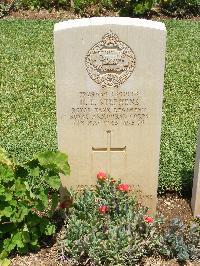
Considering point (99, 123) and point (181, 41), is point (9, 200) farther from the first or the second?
point (181, 41)

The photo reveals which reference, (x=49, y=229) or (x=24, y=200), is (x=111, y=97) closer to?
(x=24, y=200)

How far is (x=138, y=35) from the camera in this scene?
152 inches

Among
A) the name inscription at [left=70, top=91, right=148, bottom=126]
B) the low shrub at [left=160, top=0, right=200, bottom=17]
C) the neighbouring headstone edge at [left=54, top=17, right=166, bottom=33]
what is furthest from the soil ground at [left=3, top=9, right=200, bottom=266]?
the low shrub at [left=160, top=0, right=200, bottom=17]

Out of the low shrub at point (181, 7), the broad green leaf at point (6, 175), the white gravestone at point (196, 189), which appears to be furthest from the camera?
the low shrub at point (181, 7)

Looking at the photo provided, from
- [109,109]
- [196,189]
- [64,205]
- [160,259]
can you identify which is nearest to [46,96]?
[64,205]

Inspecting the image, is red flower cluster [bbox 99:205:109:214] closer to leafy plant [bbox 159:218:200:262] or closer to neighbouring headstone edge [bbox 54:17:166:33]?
leafy plant [bbox 159:218:200:262]

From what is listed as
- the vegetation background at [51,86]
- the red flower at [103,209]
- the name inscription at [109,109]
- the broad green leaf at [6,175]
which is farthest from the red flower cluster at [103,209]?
the vegetation background at [51,86]

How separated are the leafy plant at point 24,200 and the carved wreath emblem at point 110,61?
28.5 inches

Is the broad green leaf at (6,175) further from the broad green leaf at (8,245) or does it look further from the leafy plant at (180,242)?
the leafy plant at (180,242)

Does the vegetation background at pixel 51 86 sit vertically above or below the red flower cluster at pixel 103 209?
above

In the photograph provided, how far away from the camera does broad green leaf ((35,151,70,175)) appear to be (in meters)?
3.92

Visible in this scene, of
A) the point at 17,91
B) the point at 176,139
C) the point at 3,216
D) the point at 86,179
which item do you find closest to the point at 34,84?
the point at 17,91

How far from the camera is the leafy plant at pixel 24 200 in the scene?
Answer: 385 centimetres

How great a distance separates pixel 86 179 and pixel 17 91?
3.08 m
